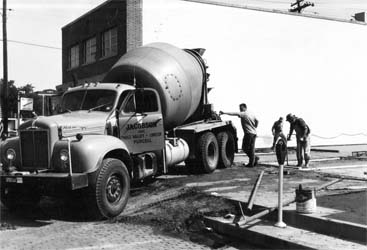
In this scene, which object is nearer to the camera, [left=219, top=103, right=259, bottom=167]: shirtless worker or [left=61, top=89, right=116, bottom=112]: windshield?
[left=61, top=89, right=116, bottom=112]: windshield

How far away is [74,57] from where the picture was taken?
2781 centimetres

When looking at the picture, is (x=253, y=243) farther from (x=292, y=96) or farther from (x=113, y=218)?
(x=292, y=96)

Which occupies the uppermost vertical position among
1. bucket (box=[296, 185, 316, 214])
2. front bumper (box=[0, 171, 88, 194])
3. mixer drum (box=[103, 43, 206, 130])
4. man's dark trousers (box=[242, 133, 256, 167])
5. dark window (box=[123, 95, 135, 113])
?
mixer drum (box=[103, 43, 206, 130])

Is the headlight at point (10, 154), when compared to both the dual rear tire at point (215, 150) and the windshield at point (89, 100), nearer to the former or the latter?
the windshield at point (89, 100)

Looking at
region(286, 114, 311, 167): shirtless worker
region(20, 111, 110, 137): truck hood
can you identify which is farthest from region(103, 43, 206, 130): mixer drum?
region(286, 114, 311, 167): shirtless worker

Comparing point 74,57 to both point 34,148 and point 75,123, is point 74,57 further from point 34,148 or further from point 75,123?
point 34,148

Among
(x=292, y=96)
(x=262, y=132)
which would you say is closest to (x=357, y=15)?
(x=292, y=96)

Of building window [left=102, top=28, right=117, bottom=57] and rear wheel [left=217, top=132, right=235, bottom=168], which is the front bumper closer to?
rear wheel [left=217, top=132, right=235, bottom=168]

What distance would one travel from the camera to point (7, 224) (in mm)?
8047

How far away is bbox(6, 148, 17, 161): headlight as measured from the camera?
8531 millimetres

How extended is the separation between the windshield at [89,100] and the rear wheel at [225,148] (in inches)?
203

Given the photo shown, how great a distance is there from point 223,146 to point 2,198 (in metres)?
7.06

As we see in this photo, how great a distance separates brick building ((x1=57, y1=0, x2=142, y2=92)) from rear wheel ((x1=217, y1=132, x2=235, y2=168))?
6.30 m

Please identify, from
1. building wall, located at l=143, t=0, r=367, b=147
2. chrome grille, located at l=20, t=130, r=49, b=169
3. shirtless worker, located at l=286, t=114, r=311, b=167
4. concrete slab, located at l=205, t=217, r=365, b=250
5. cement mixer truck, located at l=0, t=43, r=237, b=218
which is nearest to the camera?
concrete slab, located at l=205, t=217, r=365, b=250
